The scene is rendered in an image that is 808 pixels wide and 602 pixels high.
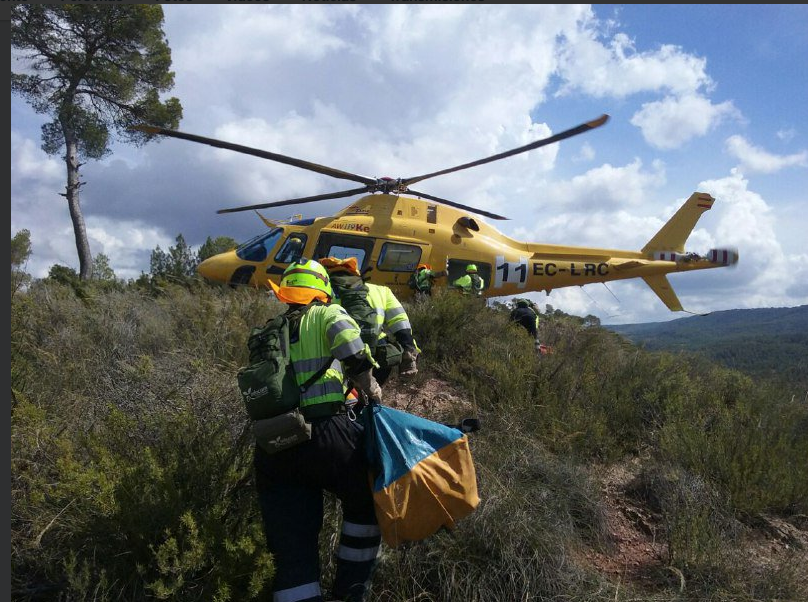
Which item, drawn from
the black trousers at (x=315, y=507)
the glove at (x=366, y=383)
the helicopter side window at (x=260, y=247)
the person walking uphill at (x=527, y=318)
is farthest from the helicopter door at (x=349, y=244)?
the black trousers at (x=315, y=507)

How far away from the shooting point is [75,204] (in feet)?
45.0

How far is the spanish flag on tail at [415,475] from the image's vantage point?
101 inches

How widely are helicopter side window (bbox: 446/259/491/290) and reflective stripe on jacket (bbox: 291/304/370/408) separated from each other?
25.9 ft

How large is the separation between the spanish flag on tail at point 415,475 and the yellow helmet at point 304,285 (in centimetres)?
78

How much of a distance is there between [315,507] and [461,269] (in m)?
8.30

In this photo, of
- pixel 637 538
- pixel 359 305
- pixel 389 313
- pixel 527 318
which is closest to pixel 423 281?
pixel 527 318

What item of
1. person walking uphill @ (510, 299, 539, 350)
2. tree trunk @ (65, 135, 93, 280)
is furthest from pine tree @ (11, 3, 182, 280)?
person walking uphill @ (510, 299, 539, 350)

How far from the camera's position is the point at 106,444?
124 inches

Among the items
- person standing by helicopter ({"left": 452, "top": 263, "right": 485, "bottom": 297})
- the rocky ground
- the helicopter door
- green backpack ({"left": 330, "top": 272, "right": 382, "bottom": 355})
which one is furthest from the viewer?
the helicopter door

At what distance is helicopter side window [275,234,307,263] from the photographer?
10242 mm

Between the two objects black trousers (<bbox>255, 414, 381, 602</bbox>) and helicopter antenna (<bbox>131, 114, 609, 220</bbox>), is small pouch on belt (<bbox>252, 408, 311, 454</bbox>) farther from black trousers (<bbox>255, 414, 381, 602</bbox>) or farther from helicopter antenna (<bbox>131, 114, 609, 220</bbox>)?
helicopter antenna (<bbox>131, 114, 609, 220</bbox>)

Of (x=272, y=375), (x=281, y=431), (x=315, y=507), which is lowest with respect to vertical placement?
(x=315, y=507)

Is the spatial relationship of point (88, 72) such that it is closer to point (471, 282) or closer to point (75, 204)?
point (75, 204)

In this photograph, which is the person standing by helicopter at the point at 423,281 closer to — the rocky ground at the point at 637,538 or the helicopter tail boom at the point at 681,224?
the rocky ground at the point at 637,538
